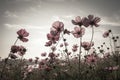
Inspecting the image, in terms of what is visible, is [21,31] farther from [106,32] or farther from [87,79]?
[106,32]

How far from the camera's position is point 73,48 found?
8.40m

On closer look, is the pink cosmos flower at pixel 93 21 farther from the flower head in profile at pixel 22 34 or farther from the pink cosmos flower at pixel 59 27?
the flower head in profile at pixel 22 34

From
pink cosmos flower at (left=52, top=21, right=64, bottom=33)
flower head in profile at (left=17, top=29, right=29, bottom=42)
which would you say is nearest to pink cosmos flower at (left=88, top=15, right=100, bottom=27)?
pink cosmos flower at (left=52, top=21, right=64, bottom=33)

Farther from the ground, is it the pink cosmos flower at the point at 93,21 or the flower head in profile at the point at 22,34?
the pink cosmos flower at the point at 93,21

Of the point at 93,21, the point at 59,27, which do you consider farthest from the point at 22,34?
the point at 93,21

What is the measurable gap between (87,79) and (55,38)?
4.63 feet

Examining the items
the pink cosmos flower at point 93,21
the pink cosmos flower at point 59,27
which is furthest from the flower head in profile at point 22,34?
the pink cosmos flower at point 93,21

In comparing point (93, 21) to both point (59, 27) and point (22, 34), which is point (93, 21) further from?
point (22, 34)

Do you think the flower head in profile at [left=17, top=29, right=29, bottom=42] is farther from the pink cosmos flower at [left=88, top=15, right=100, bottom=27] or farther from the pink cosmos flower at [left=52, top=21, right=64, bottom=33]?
the pink cosmos flower at [left=88, top=15, right=100, bottom=27]

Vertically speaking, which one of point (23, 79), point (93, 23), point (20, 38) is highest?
point (93, 23)

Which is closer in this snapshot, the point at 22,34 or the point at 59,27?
the point at 22,34

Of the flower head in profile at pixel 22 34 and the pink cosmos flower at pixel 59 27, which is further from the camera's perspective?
the pink cosmos flower at pixel 59 27

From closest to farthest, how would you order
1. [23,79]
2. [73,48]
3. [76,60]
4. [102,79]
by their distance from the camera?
[102,79] → [23,79] → [73,48] → [76,60]

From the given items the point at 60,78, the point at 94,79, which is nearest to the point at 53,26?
the point at 60,78
